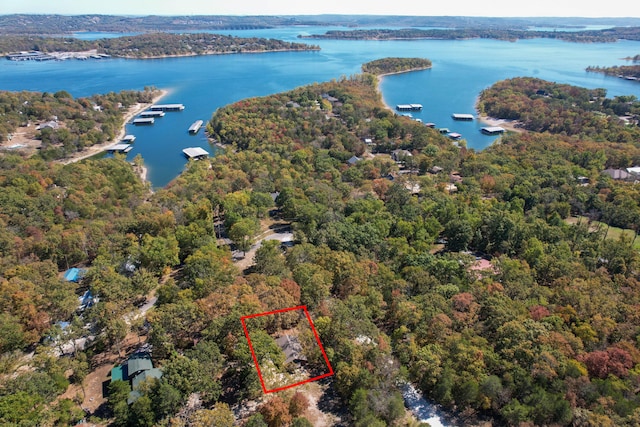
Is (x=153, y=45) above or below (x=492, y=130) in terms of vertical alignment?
above

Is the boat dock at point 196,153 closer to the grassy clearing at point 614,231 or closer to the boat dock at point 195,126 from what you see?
the boat dock at point 195,126

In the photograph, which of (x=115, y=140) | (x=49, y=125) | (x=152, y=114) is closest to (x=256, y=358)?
(x=115, y=140)

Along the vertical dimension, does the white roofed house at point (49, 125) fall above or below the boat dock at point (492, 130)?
above

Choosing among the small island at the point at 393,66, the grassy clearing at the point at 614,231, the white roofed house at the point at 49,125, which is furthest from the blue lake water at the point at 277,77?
the grassy clearing at the point at 614,231

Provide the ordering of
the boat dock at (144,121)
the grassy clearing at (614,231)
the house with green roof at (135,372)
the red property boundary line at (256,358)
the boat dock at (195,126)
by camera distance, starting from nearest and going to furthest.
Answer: the red property boundary line at (256,358)
the house with green roof at (135,372)
the grassy clearing at (614,231)
the boat dock at (195,126)
the boat dock at (144,121)

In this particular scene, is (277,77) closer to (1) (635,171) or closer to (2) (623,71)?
(1) (635,171)

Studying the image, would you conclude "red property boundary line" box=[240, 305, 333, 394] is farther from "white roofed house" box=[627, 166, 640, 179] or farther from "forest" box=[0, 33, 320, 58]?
"forest" box=[0, 33, 320, 58]
